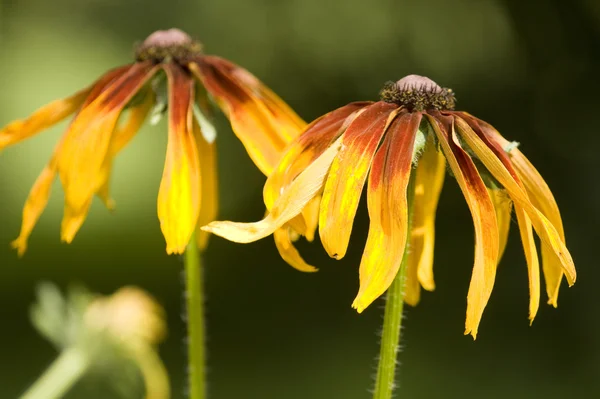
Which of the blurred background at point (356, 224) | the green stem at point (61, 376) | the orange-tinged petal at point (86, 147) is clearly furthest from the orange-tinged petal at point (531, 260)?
the blurred background at point (356, 224)

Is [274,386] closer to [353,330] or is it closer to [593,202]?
[353,330]

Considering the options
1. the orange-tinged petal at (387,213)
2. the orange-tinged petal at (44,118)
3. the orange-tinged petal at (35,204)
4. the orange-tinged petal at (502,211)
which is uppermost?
the orange-tinged petal at (44,118)

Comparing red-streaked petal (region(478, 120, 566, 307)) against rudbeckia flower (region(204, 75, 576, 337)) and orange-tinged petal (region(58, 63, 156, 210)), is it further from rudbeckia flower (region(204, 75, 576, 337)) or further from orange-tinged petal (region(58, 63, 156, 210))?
orange-tinged petal (region(58, 63, 156, 210))

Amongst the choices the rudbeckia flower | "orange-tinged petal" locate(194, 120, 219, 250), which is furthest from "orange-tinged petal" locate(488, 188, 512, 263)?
"orange-tinged petal" locate(194, 120, 219, 250)

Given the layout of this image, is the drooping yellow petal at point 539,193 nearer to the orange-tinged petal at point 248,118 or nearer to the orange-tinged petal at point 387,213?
the orange-tinged petal at point 387,213

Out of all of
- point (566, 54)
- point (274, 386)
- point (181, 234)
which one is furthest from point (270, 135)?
point (566, 54)
